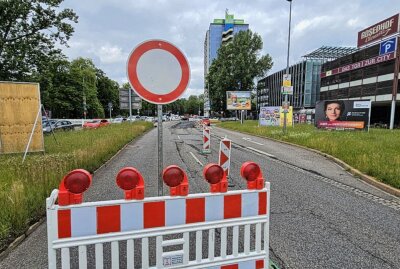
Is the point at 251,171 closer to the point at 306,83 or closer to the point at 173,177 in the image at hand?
the point at 173,177

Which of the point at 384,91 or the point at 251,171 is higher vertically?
the point at 384,91

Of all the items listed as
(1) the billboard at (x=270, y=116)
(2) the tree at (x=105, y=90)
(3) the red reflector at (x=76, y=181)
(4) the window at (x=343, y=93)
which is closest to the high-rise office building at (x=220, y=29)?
(2) the tree at (x=105, y=90)

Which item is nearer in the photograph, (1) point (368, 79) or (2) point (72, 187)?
(2) point (72, 187)

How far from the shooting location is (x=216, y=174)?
2.45m

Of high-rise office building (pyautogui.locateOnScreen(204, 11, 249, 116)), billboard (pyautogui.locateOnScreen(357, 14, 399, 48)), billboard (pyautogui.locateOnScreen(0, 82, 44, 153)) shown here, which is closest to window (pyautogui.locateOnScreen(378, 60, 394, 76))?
billboard (pyautogui.locateOnScreen(357, 14, 399, 48))

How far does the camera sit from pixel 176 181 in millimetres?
2340

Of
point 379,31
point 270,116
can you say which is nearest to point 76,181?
point 270,116

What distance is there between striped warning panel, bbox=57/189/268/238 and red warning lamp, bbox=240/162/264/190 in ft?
0.19

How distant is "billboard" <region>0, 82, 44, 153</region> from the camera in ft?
33.8

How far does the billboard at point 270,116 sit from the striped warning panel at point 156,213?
111 ft

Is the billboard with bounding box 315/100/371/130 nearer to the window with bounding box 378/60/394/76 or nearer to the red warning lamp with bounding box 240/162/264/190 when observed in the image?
the window with bounding box 378/60/394/76

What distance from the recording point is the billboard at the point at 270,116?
35062 millimetres

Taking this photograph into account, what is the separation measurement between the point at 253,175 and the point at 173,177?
745mm

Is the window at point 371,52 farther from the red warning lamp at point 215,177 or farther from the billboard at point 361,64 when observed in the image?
the red warning lamp at point 215,177
